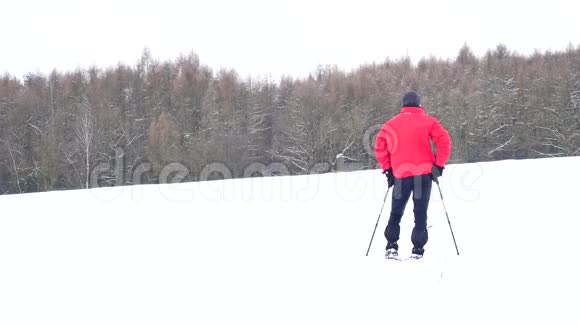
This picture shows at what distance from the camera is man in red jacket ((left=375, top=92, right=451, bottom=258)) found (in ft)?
17.2

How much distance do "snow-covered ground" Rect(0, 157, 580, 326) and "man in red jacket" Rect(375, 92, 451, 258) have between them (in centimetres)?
38

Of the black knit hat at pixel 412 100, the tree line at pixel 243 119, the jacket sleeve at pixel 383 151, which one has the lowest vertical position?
the jacket sleeve at pixel 383 151

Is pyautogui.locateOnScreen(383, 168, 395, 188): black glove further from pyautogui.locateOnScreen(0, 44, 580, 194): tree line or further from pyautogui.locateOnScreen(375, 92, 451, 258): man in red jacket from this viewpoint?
pyautogui.locateOnScreen(0, 44, 580, 194): tree line

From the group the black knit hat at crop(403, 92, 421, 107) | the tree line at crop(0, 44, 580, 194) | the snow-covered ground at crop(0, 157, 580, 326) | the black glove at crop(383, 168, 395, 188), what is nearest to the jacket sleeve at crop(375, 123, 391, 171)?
the black glove at crop(383, 168, 395, 188)

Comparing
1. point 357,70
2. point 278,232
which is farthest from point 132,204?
point 357,70

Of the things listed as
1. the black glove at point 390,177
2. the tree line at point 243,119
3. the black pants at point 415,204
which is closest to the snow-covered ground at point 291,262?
the black pants at point 415,204

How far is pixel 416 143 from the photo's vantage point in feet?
17.2

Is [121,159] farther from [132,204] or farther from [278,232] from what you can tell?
[278,232]

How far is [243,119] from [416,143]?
1801 inches

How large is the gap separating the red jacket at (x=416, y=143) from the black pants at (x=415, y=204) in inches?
3.6

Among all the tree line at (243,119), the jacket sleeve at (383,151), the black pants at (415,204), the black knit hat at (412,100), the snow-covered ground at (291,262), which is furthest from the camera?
the tree line at (243,119)

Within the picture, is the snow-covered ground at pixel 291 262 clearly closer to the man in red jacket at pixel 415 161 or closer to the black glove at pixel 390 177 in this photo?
the man in red jacket at pixel 415 161

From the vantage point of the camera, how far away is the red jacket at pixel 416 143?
5246mm

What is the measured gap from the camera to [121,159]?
4456 centimetres
